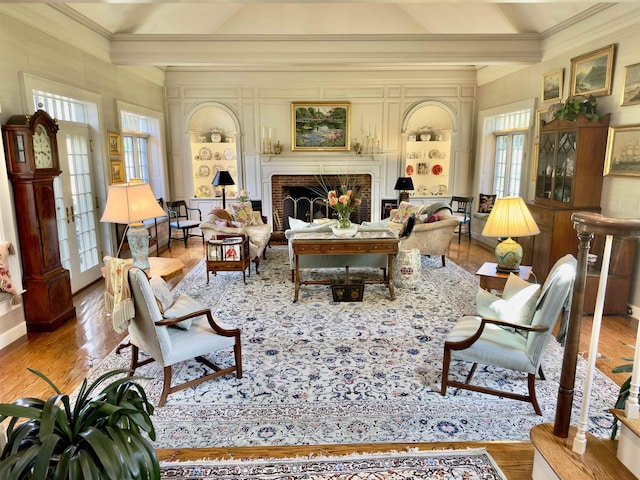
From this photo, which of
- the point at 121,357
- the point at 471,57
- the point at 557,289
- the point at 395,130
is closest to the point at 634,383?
the point at 557,289

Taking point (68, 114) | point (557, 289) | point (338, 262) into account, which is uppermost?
point (68, 114)

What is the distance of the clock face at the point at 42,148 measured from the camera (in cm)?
419

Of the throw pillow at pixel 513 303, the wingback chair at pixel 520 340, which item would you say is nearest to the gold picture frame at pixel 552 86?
the throw pillow at pixel 513 303

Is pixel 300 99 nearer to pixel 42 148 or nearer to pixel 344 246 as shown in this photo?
pixel 344 246

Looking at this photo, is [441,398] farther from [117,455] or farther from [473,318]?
[117,455]

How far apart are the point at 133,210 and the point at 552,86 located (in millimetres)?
5883

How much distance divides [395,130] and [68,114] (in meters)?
6.09

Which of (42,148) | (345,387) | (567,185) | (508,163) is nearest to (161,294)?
(345,387)

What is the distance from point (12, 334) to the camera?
13.3 feet

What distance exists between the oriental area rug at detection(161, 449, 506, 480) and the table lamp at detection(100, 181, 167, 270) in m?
1.85

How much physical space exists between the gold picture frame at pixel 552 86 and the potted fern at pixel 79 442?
6.49 meters

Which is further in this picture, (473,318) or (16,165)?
(16,165)

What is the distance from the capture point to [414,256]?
218 inches

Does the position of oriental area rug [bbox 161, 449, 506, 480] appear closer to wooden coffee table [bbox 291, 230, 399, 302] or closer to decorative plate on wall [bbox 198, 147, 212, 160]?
wooden coffee table [bbox 291, 230, 399, 302]
